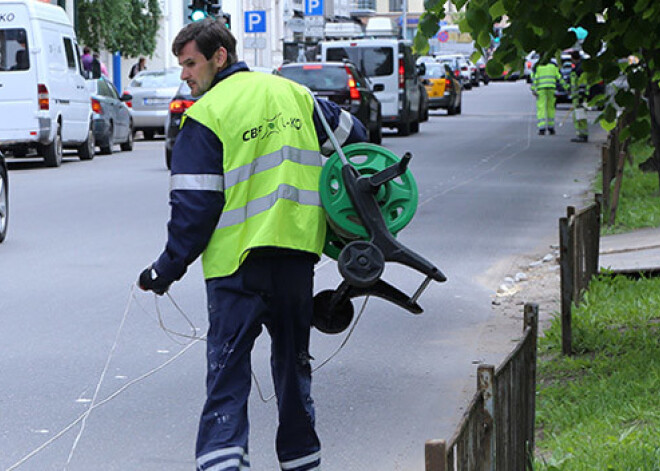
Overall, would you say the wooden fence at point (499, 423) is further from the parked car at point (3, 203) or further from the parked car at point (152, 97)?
the parked car at point (152, 97)

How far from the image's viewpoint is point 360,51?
108ft

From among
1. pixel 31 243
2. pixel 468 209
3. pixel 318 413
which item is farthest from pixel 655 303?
pixel 468 209

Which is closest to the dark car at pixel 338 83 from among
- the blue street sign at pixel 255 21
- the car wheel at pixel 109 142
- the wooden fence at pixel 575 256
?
the car wheel at pixel 109 142

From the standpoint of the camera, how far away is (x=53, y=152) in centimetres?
2412

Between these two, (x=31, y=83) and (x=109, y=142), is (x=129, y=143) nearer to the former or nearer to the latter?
(x=109, y=142)

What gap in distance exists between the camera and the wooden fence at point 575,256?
26.3ft

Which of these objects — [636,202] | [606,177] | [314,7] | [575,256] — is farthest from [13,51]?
[314,7]

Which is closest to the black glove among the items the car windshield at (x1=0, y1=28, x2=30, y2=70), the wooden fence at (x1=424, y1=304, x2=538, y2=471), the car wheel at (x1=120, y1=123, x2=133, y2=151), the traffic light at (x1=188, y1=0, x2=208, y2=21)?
the wooden fence at (x1=424, y1=304, x2=538, y2=471)

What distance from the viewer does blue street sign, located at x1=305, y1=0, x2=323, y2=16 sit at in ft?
166

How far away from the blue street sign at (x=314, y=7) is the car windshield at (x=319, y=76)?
75.8 ft

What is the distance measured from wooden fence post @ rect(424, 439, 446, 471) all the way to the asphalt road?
3.04 m

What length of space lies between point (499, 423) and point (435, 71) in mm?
44265

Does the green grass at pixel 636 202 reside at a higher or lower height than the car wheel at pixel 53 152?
higher

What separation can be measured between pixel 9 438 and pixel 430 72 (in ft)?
138
